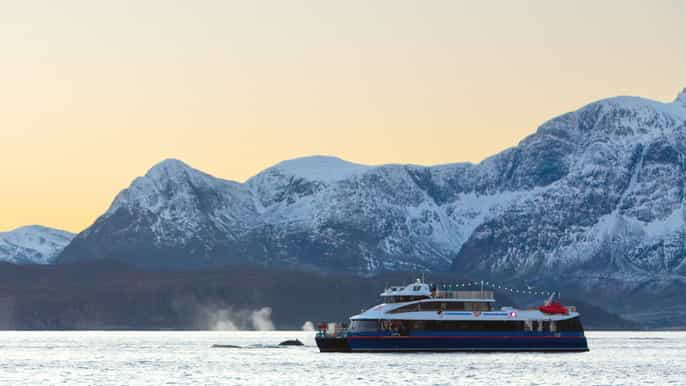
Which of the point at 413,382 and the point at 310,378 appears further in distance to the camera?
the point at 310,378

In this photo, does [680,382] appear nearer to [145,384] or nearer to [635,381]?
[635,381]

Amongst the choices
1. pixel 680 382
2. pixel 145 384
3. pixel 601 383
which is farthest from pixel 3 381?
pixel 680 382

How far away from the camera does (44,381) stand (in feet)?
636

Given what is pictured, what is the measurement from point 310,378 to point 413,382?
1873 centimetres

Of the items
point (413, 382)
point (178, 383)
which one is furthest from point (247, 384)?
point (413, 382)

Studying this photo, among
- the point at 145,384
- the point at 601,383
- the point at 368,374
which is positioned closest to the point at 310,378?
the point at 368,374

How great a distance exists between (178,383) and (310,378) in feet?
62.4

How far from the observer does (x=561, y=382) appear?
623ft

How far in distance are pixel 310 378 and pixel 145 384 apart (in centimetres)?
2301

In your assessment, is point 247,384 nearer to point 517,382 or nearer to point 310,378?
point 310,378

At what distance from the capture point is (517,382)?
616 feet

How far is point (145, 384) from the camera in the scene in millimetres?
188875

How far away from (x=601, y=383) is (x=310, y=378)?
125ft

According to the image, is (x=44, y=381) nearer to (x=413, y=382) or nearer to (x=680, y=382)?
(x=413, y=382)
